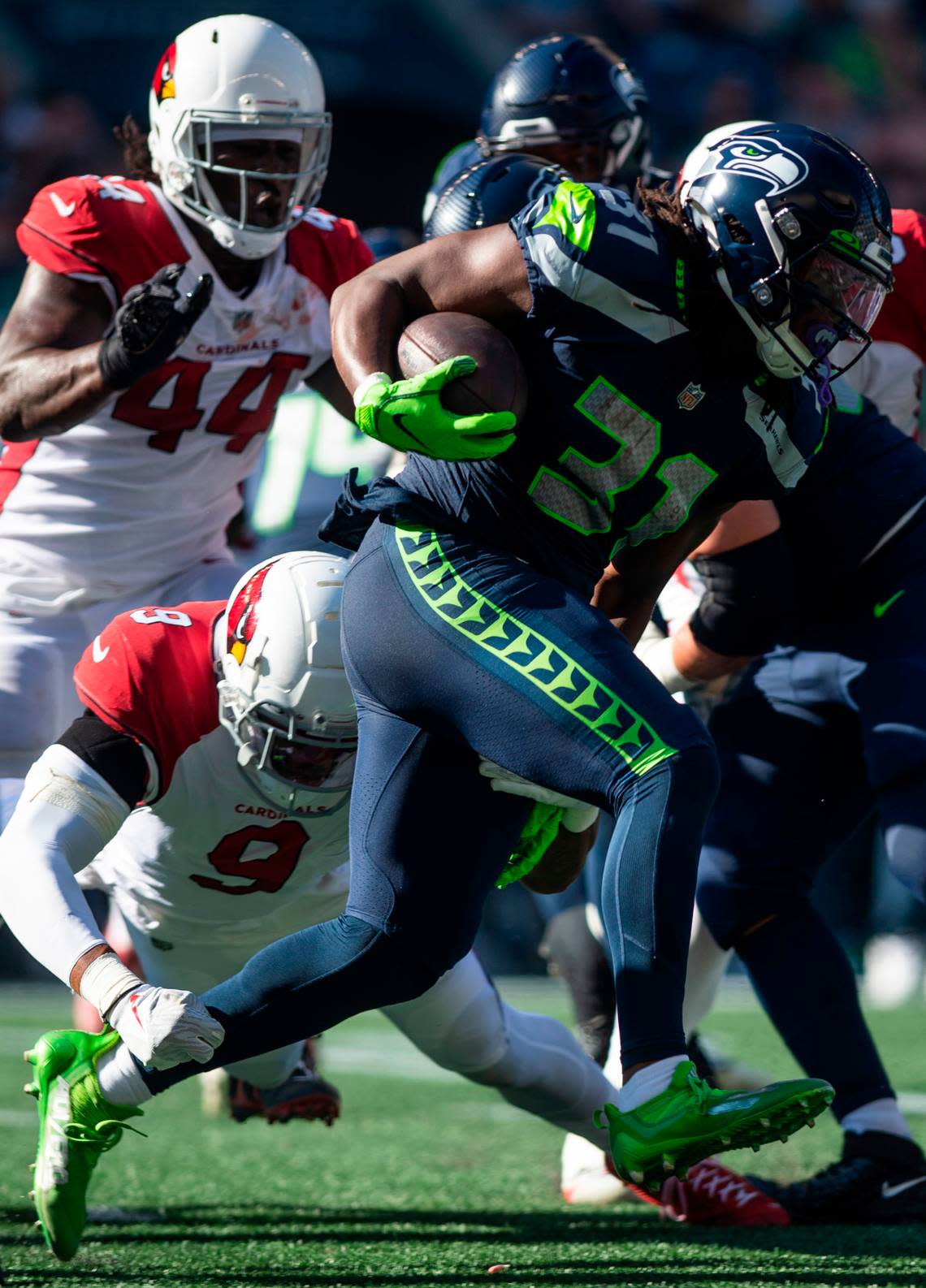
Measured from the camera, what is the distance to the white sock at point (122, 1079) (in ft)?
7.98

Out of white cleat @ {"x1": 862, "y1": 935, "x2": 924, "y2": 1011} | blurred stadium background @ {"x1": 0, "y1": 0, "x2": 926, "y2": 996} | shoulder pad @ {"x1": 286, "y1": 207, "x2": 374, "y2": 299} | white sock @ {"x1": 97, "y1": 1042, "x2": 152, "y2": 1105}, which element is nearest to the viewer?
white sock @ {"x1": 97, "y1": 1042, "x2": 152, "y2": 1105}

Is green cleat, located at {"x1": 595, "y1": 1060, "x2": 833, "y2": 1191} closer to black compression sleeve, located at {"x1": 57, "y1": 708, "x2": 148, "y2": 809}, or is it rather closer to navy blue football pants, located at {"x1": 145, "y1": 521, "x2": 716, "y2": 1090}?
navy blue football pants, located at {"x1": 145, "y1": 521, "x2": 716, "y2": 1090}

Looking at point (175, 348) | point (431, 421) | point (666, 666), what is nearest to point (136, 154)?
point (175, 348)

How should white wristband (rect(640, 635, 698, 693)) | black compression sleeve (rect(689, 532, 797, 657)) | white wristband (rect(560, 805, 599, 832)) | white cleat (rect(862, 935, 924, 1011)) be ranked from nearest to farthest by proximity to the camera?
white wristband (rect(560, 805, 599, 832)) < black compression sleeve (rect(689, 532, 797, 657)) < white wristband (rect(640, 635, 698, 693)) < white cleat (rect(862, 935, 924, 1011))

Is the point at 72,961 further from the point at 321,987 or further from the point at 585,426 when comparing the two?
the point at 585,426

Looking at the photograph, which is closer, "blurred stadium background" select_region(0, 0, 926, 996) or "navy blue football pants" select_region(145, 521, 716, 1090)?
"navy blue football pants" select_region(145, 521, 716, 1090)

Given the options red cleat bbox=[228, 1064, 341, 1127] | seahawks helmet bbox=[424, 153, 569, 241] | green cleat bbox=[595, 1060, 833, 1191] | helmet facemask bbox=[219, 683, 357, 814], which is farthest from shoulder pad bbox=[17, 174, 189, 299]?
green cleat bbox=[595, 1060, 833, 1191]

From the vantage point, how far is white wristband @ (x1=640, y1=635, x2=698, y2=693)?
3271mm

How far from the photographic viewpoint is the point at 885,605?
125 inches

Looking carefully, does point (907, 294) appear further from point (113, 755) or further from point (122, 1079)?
point (122, 1079)

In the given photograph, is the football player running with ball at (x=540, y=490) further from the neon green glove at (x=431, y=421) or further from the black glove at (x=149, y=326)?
the black glove at (x=149, y=326)

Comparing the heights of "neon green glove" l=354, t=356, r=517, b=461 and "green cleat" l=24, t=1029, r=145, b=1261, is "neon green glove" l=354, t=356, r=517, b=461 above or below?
above

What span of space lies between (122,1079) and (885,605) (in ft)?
5.21

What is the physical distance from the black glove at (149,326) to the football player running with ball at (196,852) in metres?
0.51
